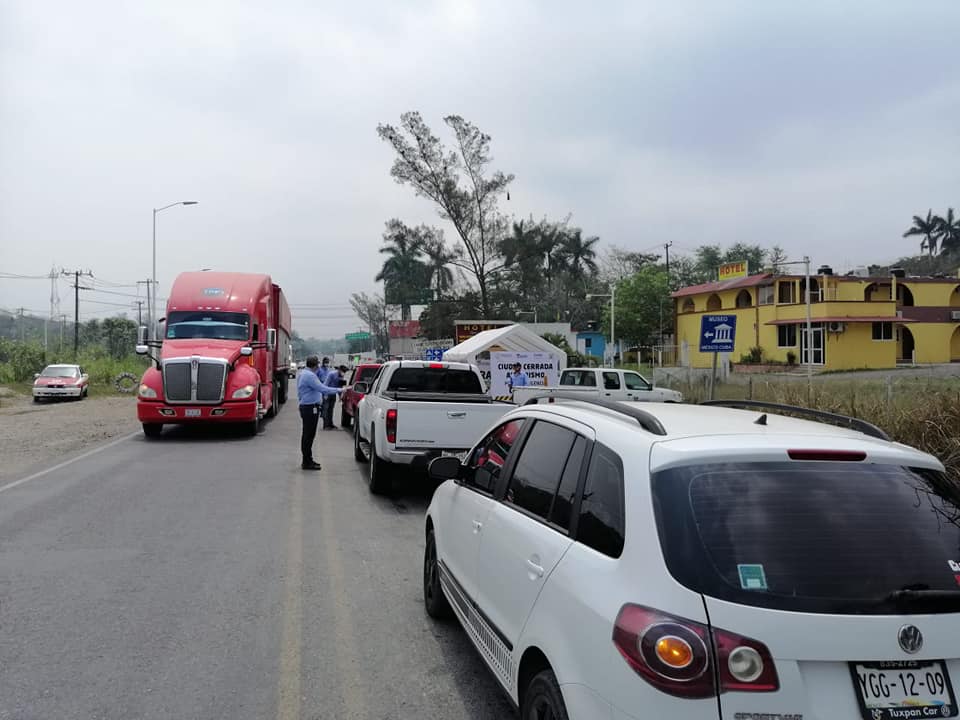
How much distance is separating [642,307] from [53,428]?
49.3 m

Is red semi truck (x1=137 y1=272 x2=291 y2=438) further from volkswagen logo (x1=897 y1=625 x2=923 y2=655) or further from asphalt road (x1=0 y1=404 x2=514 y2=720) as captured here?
volkswagen logo (x1=897 y1=625 x2=923 y2=655)

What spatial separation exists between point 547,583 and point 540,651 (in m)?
0.27

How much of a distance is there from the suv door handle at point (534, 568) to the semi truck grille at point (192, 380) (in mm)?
14782

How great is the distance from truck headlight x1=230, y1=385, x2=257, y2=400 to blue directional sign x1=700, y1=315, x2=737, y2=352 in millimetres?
9624

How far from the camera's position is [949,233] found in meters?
95.6

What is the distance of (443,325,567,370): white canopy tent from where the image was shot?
77.7 feet

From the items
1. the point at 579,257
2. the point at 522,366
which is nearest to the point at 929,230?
the point at 579,257

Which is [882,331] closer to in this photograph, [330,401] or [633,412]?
[330,401]

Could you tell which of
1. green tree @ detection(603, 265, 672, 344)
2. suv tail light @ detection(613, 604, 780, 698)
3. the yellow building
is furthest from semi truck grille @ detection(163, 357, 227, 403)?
green tree @ detection(603, 265, 672, 344)

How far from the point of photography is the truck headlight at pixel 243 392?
17250mm

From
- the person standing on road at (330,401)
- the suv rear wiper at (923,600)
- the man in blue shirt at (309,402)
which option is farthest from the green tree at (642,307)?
the suv rear wiper at (923,600)

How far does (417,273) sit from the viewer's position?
55.3 m

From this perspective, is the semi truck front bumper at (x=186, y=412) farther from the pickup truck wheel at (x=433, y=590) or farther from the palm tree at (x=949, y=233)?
the palm tree at (x=949, y=233)

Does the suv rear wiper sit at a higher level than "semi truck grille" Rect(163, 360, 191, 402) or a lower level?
lower
